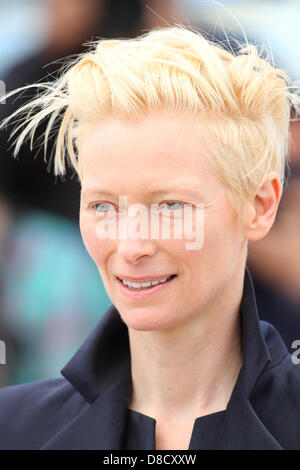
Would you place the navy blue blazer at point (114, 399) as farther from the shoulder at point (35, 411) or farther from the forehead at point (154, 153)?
the forehead at point (154, 153)

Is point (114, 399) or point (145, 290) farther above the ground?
point (145, 290)

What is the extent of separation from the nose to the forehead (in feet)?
0.46

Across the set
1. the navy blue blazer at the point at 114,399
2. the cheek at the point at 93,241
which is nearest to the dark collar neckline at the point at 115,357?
the navy blue blazer at the point at 114,399

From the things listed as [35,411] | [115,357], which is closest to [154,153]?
[115,357]

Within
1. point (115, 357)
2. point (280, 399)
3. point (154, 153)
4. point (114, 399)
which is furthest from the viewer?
point (115, 357)

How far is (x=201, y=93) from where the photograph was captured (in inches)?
67.9

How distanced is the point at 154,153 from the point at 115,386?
2.44 feet

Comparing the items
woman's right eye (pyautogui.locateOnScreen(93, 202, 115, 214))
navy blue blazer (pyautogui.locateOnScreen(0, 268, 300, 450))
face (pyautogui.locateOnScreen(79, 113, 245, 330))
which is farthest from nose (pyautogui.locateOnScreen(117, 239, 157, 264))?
navy blue blazer (pyautogui.locateOnScreen(0, 268, 300, 450))

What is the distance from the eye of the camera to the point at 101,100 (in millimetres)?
1791

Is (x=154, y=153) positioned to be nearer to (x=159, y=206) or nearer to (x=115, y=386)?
(x=159, y=206)

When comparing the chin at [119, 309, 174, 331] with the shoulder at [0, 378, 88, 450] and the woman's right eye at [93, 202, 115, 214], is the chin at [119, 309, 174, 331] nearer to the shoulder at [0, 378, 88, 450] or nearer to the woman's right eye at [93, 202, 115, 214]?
the woman's right eye at [93, 202, 115, 214]

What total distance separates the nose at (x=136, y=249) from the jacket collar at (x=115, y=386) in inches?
15.0

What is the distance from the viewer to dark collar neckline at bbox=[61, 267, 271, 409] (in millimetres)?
1824

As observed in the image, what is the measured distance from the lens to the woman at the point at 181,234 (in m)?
1.72
